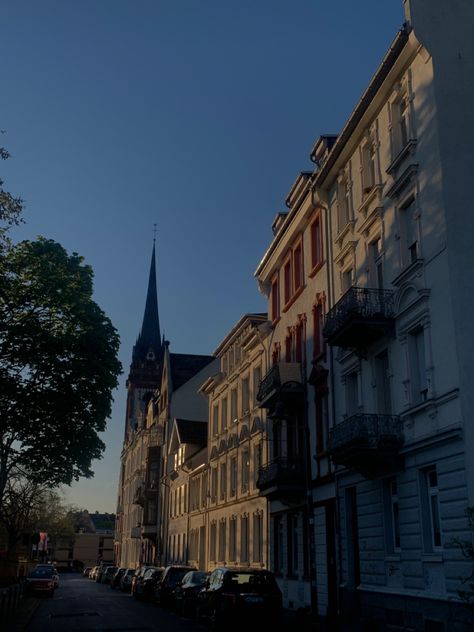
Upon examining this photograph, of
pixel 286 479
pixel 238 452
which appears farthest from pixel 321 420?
pixel 238 452

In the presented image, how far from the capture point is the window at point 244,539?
33875mm

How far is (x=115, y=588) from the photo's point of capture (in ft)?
173

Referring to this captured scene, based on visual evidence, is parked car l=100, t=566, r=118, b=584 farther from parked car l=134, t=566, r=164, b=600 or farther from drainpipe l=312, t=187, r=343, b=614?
drainpipe l=312, t=187, r=343, b=614

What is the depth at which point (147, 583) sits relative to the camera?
36.3m

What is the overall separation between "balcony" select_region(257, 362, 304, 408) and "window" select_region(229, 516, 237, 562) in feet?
40.0

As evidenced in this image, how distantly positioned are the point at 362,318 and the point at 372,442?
3185 millimetres

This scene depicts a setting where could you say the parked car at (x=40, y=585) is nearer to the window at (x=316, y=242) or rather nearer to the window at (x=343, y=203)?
the window at (x=316, y=242)

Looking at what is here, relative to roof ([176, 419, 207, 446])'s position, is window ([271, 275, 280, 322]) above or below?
above

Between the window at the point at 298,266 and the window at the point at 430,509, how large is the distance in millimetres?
12414

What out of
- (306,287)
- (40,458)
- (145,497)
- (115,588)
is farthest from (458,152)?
(145,497)

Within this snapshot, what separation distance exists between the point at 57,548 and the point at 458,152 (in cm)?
13721

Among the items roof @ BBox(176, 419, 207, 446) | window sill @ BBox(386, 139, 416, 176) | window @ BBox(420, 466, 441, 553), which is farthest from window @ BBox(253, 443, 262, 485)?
window sill @ BBox(386, 139, 416, 176)

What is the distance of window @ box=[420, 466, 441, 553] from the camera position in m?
15.8

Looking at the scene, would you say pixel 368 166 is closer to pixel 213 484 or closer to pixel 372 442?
pixel 372 442
